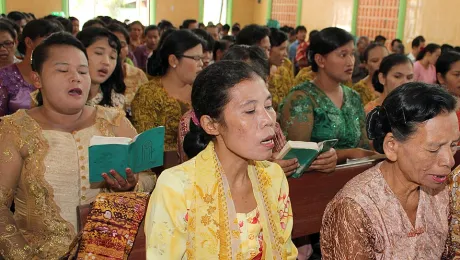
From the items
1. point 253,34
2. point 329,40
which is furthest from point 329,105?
point 253,34

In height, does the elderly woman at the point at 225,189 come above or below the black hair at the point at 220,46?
below

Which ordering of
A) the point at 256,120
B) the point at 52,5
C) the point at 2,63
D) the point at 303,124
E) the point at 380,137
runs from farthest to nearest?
the point at 52,5 < the point at 2,63 < the point at 303,124 < the point at 380,137 < the point at 256,120

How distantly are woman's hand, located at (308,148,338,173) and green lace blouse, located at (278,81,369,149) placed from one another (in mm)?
526

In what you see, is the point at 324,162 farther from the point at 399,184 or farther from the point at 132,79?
the point at 132,79

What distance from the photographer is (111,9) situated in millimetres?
16594

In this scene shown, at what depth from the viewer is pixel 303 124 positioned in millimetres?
3488

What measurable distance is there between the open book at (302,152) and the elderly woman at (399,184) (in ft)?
1.50

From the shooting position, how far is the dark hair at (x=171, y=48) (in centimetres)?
415

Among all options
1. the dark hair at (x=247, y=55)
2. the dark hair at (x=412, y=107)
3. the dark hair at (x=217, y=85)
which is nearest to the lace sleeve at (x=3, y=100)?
the dark hair at (x=247, y=55)

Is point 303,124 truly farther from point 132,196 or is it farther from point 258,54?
point 132,196

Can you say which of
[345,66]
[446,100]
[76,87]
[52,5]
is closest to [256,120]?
[446,100]

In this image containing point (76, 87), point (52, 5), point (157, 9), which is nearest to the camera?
point (76, 87)

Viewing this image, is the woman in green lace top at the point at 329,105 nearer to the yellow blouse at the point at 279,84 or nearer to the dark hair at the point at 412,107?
the dark hair at the point at 412,107

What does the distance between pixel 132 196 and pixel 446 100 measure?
1280mm
